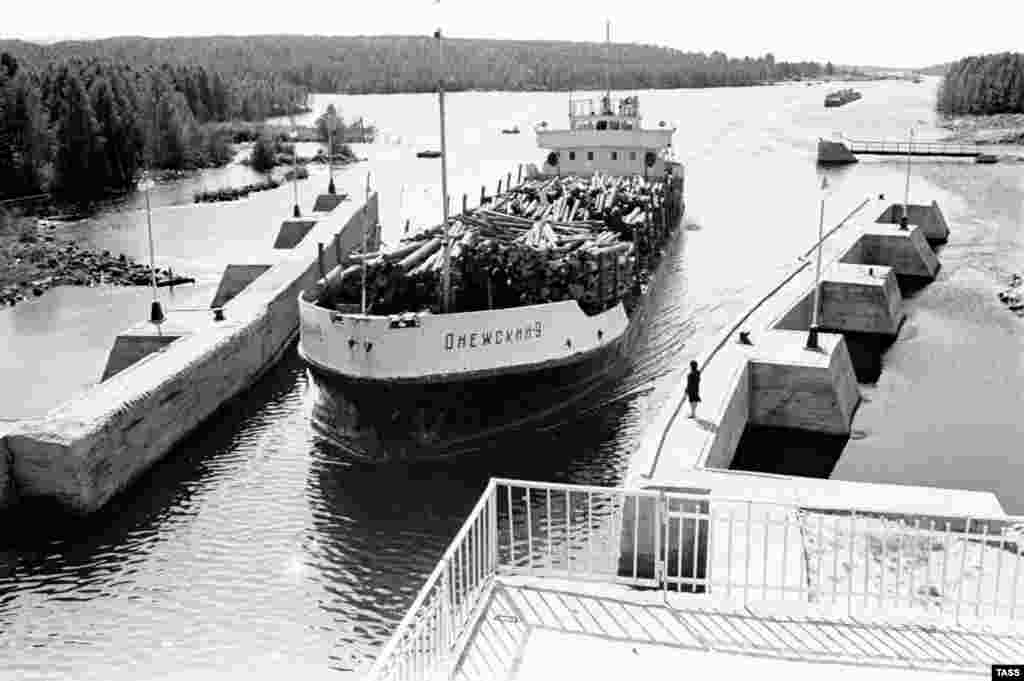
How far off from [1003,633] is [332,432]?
13700 mm

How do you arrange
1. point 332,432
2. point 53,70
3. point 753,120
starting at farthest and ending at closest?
point 753,120, point 53,70, point 332,432

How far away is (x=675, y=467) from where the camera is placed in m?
14.5

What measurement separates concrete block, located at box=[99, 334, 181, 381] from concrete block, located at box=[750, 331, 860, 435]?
40.1 feet

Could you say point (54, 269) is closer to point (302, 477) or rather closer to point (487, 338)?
point (302, 477)

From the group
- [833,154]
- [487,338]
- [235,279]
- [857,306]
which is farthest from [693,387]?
[833,154]

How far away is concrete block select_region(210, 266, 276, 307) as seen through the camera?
29908 mm

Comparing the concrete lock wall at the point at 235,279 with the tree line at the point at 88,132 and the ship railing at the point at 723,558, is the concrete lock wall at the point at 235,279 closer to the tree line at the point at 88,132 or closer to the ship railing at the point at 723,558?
the ship railing at the point at 723,558

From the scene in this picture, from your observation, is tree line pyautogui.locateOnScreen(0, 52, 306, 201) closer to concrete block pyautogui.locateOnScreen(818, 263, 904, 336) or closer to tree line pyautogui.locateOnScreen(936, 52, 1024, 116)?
concrete block pyautogui.locateOnScreen(818, 263, 904, 336)

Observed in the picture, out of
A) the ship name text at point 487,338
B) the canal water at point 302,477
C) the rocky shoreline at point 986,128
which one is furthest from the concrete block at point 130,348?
the rocky shoreline at point 986,128

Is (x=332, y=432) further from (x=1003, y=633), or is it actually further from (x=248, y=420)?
(x=1003, y=633)

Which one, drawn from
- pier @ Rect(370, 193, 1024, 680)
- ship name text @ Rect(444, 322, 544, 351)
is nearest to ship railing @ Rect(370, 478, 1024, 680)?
pier @ Rect(370, 193, 1024, 680)

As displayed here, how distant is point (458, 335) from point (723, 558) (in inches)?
297

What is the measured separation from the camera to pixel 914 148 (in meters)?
70.9

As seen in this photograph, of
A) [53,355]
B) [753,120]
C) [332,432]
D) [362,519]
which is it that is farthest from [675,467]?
[753,120]
